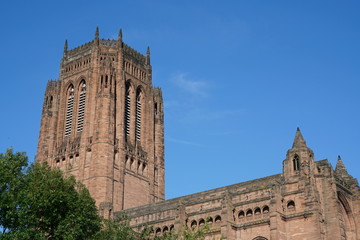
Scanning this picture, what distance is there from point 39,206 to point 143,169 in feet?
107

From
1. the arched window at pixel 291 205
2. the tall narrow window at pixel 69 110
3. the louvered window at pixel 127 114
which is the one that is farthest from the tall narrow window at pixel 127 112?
the arched window at pixel 291 205

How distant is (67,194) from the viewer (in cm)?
4366

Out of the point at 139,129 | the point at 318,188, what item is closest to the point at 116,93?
the point at 139,129

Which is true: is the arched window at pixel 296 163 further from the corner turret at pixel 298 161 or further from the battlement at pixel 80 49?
the battlement at pixel 80 49

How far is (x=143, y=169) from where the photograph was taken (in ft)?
242

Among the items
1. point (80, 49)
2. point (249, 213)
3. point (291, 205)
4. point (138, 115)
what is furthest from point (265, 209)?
point (80, 49)

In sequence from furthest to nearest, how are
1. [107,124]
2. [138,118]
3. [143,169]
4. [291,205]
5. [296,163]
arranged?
1. [138,118]
2. [143,169]
3. [107,124]
4. [296,163]
5. [291,205]

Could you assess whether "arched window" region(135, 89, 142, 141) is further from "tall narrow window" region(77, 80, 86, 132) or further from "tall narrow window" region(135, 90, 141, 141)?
"tall narrow window" region(77, 80, 86, 132)

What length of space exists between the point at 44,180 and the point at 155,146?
33.2 m

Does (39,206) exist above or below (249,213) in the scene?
below

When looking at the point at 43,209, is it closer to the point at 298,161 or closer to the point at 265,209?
the point at 265,209

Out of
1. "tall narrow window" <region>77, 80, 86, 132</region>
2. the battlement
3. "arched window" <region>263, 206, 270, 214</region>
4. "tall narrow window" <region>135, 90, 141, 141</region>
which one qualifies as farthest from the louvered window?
"arched window" <region>263, 206, 270, 214</region>

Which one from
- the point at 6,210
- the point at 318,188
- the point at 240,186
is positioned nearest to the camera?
the point at 6,210

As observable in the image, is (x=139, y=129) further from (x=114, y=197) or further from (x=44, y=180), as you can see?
(x=44, y=180)
